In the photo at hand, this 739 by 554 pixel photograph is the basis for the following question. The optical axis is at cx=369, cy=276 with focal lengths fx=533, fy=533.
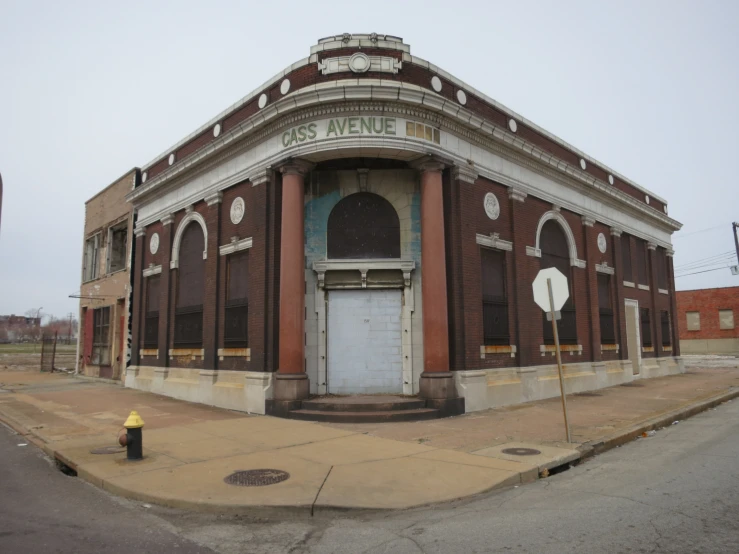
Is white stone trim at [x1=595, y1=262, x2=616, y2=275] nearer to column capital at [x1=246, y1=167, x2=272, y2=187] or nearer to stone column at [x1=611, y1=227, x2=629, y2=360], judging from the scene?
stone column at [x1=611, y1=227, x2=629, y2=360]

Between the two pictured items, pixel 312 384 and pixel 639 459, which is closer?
pixel 639 459

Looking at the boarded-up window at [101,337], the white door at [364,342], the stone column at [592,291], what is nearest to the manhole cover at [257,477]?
the white door at [364,342]

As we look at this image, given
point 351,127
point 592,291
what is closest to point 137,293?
point 351,127

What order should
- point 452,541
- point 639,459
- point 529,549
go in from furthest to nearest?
point 639,459, point 452,541, point 529,549

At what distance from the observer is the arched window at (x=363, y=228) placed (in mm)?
15078

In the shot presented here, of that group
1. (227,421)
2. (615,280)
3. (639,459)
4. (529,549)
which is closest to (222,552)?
(529,549)

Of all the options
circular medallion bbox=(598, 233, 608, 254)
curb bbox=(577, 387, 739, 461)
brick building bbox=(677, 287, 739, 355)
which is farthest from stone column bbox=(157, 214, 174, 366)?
brick building bbox=(677, 287, 739, 355)

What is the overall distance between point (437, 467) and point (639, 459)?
3.36 metres

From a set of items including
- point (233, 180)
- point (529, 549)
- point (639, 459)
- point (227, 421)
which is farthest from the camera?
point (233, 180)

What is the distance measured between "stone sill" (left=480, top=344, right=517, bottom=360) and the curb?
4442 mm

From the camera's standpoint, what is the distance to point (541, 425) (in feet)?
38.0

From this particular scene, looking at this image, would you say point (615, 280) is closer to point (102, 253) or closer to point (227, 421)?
point (227, 421)

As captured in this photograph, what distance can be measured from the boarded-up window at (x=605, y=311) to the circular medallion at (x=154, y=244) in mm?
17641

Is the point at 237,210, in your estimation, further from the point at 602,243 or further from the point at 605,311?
the point at 605,311
